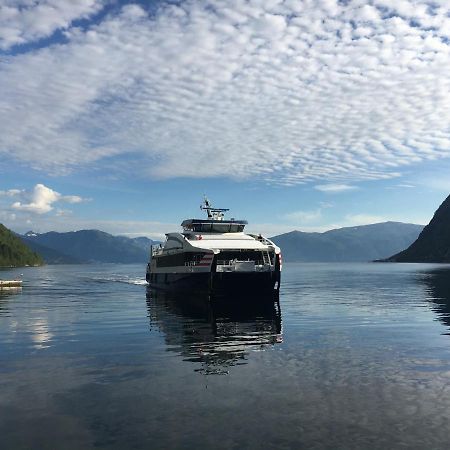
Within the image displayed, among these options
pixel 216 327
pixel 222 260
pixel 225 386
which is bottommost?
pixel 216 327

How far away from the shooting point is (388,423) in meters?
13.5

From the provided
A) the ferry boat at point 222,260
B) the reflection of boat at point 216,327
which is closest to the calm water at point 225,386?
the reflection of boat at point 216,327

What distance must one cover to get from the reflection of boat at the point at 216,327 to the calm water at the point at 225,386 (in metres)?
0.15

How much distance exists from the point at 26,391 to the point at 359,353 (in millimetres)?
16266

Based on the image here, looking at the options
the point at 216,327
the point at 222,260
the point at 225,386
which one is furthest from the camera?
the point at 222,260

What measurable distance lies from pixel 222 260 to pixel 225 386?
38.8 meters

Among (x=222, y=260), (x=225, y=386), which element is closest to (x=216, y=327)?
(x=225, y=386)

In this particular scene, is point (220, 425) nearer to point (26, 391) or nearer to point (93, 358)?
point (26, 391)

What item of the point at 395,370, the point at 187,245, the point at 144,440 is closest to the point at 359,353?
the point at 395,370

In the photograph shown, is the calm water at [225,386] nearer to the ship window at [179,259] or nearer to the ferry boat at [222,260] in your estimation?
the ferry boat at [222,260]

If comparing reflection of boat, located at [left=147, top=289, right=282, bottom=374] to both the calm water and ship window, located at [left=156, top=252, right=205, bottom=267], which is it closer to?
the calm water

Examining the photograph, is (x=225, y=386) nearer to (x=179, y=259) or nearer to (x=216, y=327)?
(x=216, y=327)

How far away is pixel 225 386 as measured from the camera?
57.4ft

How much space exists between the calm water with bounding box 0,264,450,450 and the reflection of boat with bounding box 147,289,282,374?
15 centimetres
